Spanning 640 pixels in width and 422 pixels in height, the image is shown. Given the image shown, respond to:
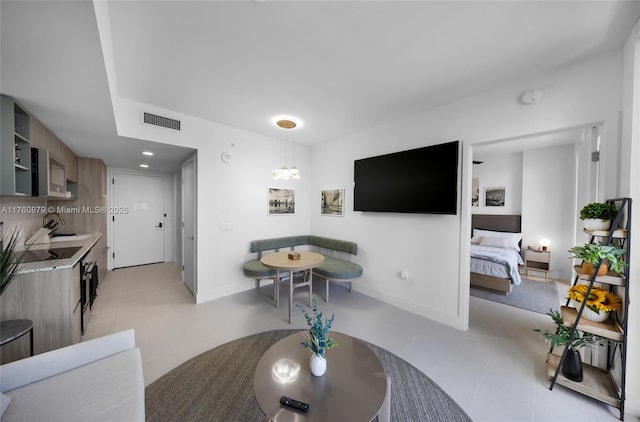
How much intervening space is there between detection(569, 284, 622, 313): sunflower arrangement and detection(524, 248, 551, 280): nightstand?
11.3 feet

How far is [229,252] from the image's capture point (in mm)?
3746

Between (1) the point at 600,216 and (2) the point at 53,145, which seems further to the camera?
(2) the point at 53,145

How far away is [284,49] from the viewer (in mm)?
1879

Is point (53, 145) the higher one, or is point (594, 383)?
point (53, 145)

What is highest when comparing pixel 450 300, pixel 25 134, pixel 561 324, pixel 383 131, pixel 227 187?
pixel 383 131

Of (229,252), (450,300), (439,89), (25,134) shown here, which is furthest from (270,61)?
(450,300)

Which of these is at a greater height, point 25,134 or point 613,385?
point 25,134

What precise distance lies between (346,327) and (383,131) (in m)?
2.84

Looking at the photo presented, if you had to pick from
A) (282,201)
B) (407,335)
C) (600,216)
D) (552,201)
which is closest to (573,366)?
(600,216)

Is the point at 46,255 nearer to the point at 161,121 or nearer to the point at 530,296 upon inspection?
the point at 161,121

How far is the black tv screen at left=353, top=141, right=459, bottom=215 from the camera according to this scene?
108 inches

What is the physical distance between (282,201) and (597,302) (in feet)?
13.1

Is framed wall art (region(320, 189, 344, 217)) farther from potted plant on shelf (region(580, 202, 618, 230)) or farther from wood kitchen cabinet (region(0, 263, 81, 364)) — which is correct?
wood kitchen cabinet (region(0, 263, 81, 364))

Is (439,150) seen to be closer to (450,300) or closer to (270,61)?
(450,300)
